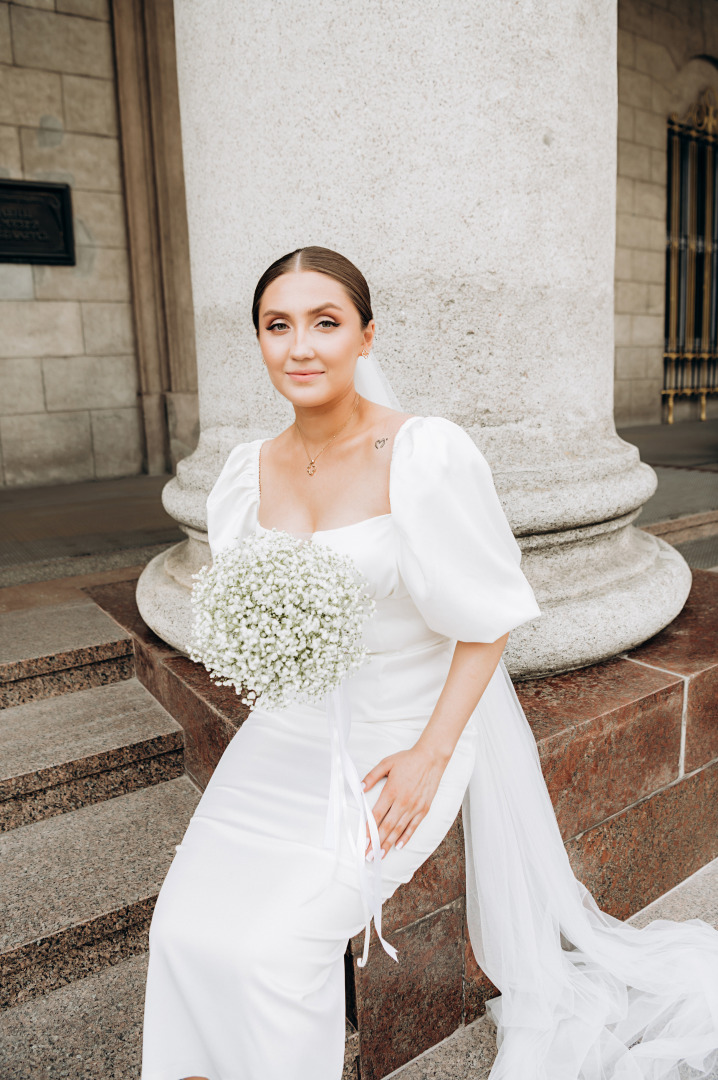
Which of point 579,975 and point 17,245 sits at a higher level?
point 17,245

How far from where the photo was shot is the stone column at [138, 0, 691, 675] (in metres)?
2.43

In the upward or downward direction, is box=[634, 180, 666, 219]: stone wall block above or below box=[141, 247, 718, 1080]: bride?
above

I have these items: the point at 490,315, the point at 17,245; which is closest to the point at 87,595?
the point at 490,315

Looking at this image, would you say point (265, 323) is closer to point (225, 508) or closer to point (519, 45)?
point (225, 508)

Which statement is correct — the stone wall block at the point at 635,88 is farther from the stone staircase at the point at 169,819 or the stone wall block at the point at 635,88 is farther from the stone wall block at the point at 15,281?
the stone staircase at the point at 169,819

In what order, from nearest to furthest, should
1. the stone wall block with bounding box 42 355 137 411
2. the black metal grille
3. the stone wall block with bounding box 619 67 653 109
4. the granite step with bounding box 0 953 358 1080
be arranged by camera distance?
the granite step with bounding box 0 953 358 1080 → the stone wall block with bounding box 42 355 137 411 → the stone wall block with bounding box 619 67 653 109 → the black metal grille

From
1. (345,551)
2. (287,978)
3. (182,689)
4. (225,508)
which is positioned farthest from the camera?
(182,689)

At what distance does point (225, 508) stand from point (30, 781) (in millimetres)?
1240

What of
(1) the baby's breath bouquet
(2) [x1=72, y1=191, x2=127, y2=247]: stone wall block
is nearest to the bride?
(1) the baby's breath bouquet

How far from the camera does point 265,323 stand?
185cm

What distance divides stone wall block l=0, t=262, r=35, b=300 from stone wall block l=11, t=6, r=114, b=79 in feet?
5.76

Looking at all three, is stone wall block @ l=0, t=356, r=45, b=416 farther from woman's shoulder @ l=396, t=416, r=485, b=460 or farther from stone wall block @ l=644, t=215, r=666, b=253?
stone wall block @ l=644, t=215, r=666, b=253

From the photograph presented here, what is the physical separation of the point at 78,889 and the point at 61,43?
770cm

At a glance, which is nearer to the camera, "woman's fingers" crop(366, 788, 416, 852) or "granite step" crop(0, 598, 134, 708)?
"woman's fingers" crop(366, 788, 416, 852)
